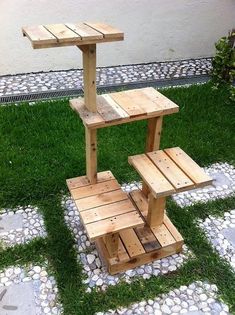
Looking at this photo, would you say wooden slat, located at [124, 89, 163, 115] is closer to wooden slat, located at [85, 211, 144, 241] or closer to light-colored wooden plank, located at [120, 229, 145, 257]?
wooden slat, located at [85, 211, 144, 241]

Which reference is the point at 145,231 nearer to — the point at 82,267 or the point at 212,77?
the point at 82,267

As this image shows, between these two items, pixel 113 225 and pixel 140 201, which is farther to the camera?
pixel 140 201

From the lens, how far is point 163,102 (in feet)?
9.00

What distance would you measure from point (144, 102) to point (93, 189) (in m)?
0.79

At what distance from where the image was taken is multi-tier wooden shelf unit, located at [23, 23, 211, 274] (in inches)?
95.2

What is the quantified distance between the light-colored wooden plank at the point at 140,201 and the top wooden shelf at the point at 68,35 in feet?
5.00

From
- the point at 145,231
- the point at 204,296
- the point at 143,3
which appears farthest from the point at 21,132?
the point at 143,3

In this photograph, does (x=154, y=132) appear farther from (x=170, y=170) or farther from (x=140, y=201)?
(x=140, y=201)

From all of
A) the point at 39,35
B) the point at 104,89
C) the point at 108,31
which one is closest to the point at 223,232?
the point at 108,31

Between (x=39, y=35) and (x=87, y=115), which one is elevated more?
(x=39, y=35)

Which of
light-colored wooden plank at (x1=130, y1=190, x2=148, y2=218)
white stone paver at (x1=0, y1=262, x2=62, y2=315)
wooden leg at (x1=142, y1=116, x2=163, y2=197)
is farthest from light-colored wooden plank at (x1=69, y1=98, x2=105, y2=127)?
white stone paver at (x1=0, y1=262, x2=62, y2=315)

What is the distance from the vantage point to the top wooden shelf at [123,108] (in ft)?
8.29

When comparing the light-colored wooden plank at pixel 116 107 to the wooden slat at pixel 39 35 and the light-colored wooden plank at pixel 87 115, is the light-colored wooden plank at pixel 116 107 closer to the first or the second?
the light-colored wooden plank at pixel 87 115

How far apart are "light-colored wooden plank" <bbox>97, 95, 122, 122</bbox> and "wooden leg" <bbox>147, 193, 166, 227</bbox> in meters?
0.72
